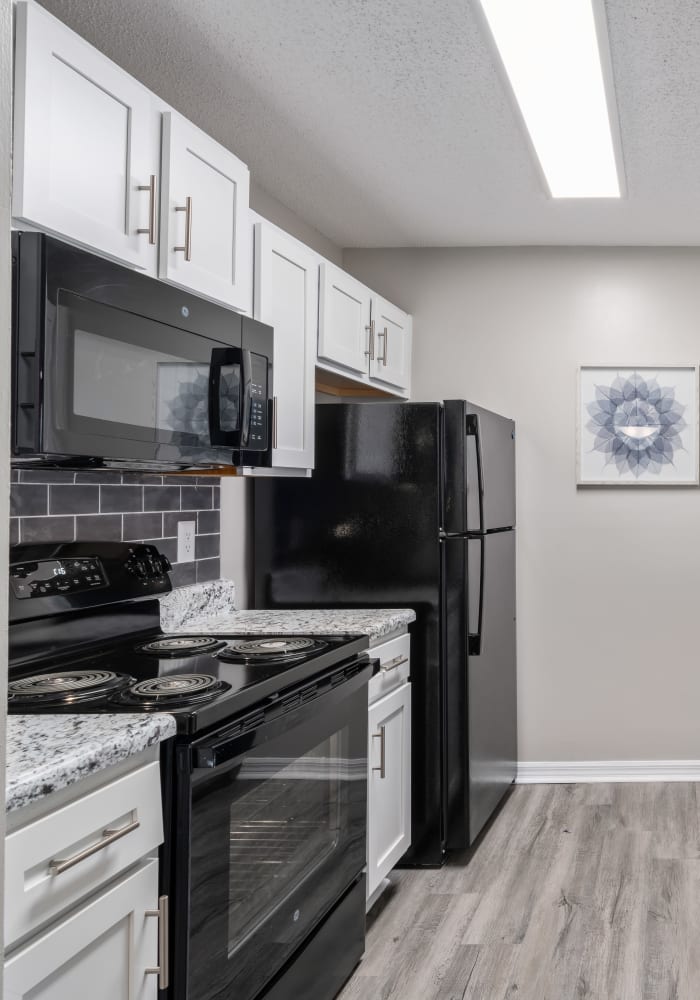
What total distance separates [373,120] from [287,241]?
0.42 metres

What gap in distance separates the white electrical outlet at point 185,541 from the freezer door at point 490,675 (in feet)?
3.10

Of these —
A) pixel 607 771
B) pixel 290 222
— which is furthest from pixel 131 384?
pixel 607 771

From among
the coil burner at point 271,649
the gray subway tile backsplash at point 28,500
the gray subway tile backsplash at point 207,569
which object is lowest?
the coil burner at point 271,649

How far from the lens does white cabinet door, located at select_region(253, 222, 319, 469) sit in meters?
2.72

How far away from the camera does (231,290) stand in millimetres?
2465

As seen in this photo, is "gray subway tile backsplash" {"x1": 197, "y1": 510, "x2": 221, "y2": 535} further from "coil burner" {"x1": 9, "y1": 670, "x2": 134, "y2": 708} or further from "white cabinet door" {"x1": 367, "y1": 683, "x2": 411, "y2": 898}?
"coil burner" {"x1": 9, "y1": 670, "x2": 134, "y2": 708}

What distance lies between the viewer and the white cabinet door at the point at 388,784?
275 centimetres

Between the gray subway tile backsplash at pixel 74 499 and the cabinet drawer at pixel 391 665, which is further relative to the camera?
the cabinet drawer at pixel 391 665

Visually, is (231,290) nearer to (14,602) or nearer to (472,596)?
(14,602)

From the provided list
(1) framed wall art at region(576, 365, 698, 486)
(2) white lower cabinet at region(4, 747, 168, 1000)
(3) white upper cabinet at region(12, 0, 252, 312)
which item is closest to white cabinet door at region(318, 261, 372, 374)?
(3) white upper cabinet at region(12, 0, 252, 312)

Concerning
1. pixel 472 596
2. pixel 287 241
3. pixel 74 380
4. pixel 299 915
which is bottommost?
pixel 299 915

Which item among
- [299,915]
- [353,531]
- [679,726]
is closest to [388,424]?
[353,531]

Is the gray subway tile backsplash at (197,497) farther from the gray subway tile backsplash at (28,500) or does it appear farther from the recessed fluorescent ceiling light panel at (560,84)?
the recessed fluorescent ceiling light panel at (560,84)

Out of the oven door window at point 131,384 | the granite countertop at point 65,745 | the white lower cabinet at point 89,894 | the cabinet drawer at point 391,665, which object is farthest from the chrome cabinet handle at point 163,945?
the cabinet drawer at point 391,665
